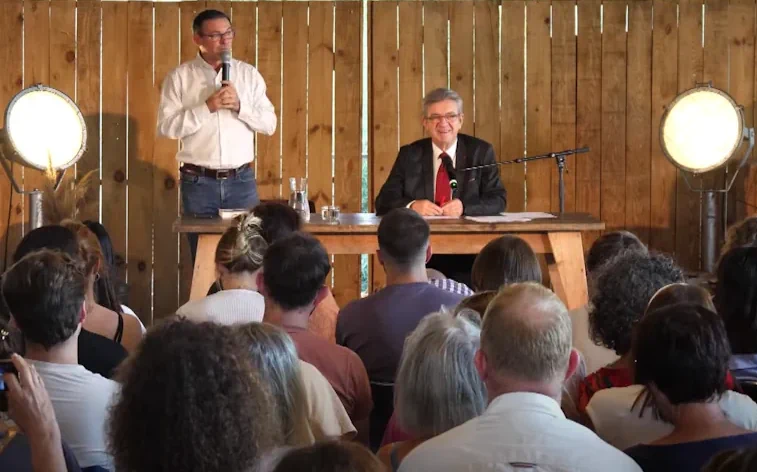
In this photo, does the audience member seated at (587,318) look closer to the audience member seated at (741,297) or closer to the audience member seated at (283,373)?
the audience member seated at (741,297)

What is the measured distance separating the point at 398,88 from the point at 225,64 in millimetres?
1564

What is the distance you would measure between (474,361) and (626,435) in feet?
1.61

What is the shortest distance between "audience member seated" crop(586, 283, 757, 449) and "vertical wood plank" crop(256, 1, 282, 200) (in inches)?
192

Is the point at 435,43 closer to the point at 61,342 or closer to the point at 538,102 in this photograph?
the point at 538,102

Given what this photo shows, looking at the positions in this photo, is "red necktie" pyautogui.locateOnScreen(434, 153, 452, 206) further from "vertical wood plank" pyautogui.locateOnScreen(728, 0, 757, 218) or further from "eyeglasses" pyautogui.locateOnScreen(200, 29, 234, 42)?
"vertical wood plank" pyautogui.locateOnScreen(728, 0, 757, 218)

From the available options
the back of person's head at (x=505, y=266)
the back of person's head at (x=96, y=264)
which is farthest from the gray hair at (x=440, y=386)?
the back of person's head at (x=96, y=264)

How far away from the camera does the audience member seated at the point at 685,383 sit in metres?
2.25

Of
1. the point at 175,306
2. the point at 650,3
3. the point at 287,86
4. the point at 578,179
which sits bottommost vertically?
the point at 175,306

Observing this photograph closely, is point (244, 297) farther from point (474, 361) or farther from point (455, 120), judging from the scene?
point (455, 120)

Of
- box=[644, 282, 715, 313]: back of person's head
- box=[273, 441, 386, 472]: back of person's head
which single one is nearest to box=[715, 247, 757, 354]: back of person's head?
box=[644, 282, 715, 313]: back of person's head

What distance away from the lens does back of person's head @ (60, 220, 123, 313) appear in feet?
12.1

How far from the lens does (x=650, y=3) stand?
746 cm

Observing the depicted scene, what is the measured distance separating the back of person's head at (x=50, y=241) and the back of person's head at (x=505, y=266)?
1251 mm

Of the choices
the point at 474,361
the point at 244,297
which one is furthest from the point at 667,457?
the point at 244,297
